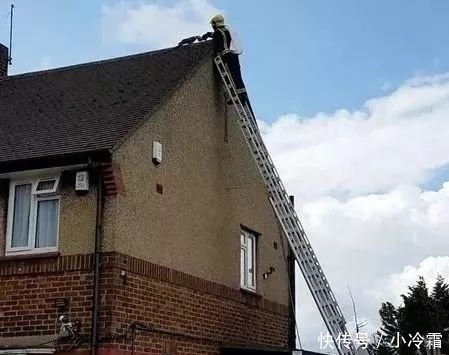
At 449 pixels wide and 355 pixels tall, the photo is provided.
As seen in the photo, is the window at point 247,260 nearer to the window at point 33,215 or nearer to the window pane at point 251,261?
the window pane at point 251,261

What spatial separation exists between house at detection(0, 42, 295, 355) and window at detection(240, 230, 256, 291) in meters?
0.04

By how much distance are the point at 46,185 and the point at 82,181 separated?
79cm

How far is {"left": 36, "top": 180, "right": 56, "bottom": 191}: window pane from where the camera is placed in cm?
1317

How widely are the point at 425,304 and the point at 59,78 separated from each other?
40.8 feet

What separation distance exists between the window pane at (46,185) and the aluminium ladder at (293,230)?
16.4 ft

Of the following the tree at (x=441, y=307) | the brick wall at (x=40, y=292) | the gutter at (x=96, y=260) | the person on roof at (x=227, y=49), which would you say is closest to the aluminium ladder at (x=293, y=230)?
the person on roof at (x=227, y=49)

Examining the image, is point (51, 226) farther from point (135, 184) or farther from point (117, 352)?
point (117, 352)

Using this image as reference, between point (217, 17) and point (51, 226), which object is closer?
point (51, 226)

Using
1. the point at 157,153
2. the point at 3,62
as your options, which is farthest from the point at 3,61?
the point at 157,153

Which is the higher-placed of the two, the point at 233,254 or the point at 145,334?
the point at 233,254

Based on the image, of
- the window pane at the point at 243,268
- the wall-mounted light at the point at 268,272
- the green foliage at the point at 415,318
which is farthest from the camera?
the green foliage at the point at 415,318

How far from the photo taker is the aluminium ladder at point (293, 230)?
15.0 meters

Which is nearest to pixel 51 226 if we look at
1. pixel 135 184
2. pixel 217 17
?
pixel 135 184

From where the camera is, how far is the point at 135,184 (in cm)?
1338
